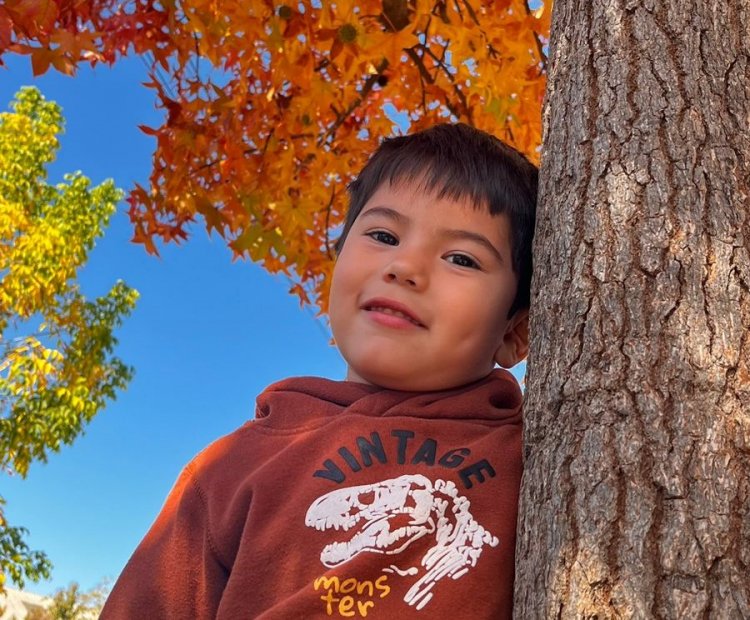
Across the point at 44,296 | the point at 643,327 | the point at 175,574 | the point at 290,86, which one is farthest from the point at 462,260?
the point at 44,296

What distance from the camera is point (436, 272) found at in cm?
175

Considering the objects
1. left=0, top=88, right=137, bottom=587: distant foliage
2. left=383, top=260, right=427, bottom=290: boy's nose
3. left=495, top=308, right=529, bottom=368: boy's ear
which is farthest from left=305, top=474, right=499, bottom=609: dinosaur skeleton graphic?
left=0, top=88, right=137, bottom=587: distant foliage

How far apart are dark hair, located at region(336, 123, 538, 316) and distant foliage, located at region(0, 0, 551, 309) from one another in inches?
54.6

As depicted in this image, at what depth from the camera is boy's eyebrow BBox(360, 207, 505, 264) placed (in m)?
1.78

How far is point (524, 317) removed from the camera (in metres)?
1.96

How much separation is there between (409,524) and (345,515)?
0.13 meters

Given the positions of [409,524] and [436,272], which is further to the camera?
[436,272]

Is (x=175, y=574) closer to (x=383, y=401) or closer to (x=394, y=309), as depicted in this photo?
(x=383, y=401)

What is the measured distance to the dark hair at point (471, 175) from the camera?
1.86 metres

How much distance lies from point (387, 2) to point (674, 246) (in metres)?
2.60

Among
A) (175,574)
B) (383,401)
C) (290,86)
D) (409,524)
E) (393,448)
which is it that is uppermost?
(290,86)

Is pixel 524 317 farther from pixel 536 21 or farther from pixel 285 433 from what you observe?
pixel 536 21

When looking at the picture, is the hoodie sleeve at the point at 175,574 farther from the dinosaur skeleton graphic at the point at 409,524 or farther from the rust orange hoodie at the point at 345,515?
the dinosaur skeleton graphic at the point at 409,524

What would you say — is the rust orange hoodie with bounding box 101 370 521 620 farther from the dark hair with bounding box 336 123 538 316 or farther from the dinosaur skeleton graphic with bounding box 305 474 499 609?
the dark hair with bounding box 336 123 538 316
